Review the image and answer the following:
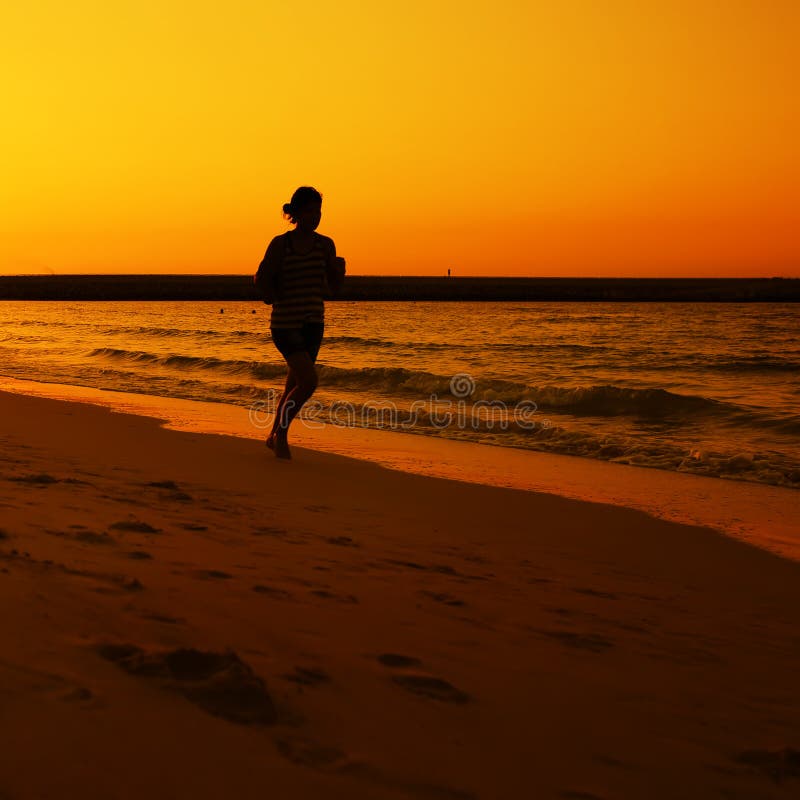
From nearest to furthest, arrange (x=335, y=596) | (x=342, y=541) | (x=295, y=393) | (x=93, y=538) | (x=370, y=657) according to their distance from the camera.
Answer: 1. (x=370, y=657)
2. (x=335, y=596)
3. (x=93, y=538)
4. (x=342, y=541)
5. (x=295, y=393)

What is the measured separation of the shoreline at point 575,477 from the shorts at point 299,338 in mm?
1184

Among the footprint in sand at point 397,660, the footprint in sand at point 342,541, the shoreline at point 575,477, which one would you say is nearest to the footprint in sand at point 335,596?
the footprint in sand at point 397,660

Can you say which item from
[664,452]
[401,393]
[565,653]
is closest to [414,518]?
[565,653]

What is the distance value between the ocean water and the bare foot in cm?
277

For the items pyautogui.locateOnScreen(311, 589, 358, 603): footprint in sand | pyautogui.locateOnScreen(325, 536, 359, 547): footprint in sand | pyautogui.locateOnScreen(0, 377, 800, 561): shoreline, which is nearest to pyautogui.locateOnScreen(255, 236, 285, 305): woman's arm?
pyautogui.locateOnScreen(0, 377, 800, 561): shoreline

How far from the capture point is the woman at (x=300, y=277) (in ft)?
21.8

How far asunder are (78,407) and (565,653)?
8652 millimetres

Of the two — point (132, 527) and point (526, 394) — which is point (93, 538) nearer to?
point (132, 527)

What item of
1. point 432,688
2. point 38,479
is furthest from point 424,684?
point 38,479

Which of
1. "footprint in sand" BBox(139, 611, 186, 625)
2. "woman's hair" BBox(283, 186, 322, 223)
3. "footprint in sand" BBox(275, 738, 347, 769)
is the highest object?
"woman's hair" BBox(283, 186, 322, 223)

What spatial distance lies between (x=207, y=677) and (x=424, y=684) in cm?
55

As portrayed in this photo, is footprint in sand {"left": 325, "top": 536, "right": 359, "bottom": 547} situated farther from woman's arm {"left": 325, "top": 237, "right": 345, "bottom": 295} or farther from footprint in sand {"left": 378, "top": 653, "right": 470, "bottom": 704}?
woman's arm {"left": 325, "top": 237, "right": 345, "bottom": 295}

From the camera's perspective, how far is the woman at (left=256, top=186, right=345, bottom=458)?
663 centimetres

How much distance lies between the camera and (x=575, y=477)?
24.0 feet
